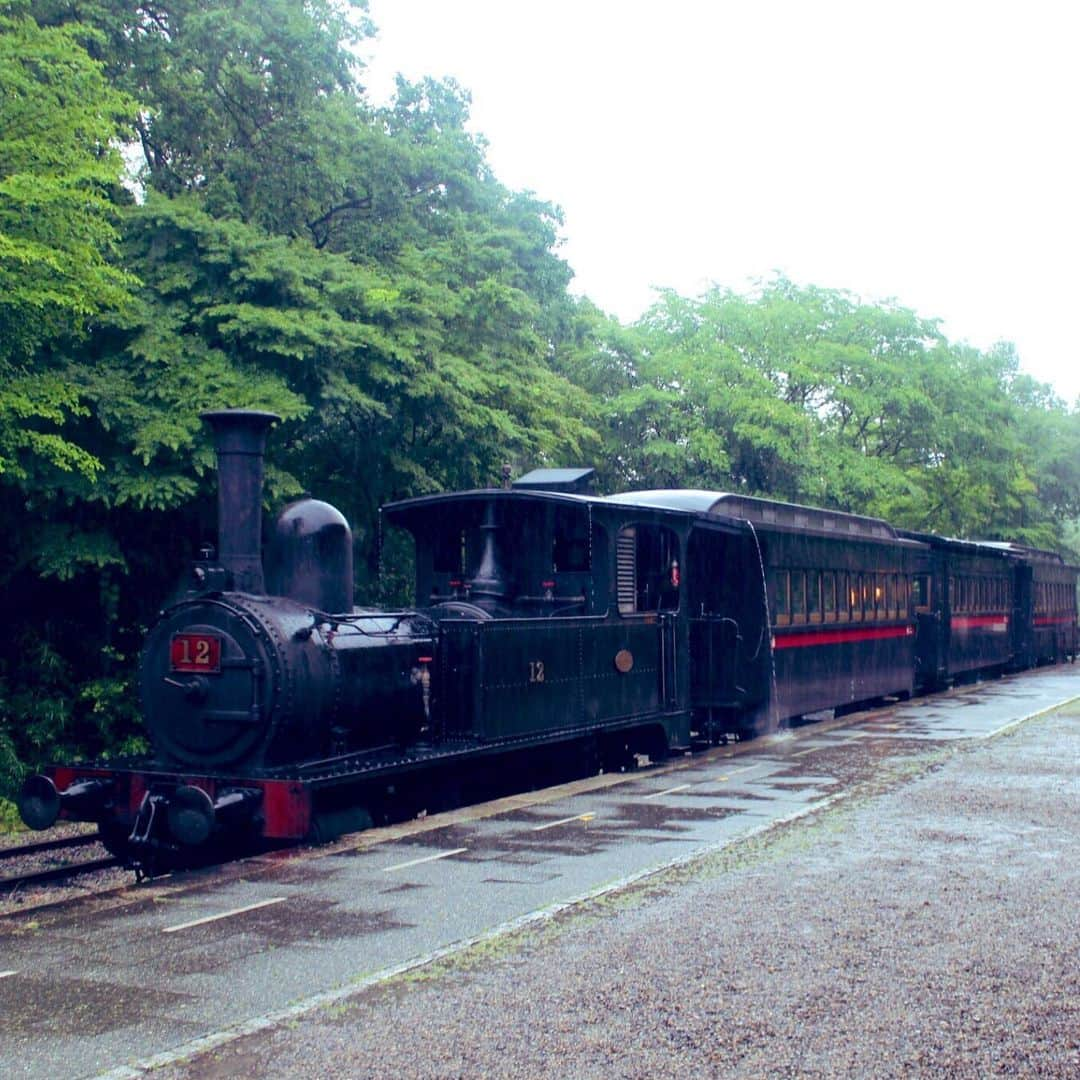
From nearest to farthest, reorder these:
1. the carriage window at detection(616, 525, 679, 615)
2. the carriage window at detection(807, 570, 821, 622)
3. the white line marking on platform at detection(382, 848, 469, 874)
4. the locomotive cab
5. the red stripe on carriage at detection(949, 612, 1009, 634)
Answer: the white line marking on platform at detection(382, 848, 469, 874), the locomotive cab, the carriage window at detection(616, 525, 679, 615), the carriage window at detection(807, 570, 821, 622), the red stripe on carriage at detection(949, 612, 1009, 634)

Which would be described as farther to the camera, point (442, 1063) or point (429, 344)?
point (429, 344)

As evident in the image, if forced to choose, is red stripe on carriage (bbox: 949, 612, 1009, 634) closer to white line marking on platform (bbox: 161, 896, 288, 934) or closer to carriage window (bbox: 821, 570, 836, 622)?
carriage window (bbox: 821, 570, 836, 622)

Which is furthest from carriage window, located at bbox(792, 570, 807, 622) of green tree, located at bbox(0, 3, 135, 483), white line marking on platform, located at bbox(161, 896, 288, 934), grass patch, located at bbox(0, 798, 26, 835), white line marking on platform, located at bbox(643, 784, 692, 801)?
white line marking on platform, located at bbox(161, 896, 288, 934)

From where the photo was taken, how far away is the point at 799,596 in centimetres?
1689

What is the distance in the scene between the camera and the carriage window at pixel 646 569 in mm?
12352

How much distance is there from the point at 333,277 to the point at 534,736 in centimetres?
1029

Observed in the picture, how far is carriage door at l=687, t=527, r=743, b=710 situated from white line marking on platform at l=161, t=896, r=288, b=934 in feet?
27.6

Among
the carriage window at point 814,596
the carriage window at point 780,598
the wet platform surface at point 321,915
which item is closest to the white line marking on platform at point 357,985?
the wet platform surface at point 321,915

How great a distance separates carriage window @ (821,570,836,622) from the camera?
17.9 meters

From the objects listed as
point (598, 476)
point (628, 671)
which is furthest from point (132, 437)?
point (598, 476)

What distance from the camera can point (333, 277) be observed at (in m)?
19.4

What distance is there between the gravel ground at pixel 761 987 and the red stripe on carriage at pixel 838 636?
764cm

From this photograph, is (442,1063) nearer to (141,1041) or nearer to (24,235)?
(141,1041)

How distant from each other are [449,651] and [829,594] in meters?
8.84
